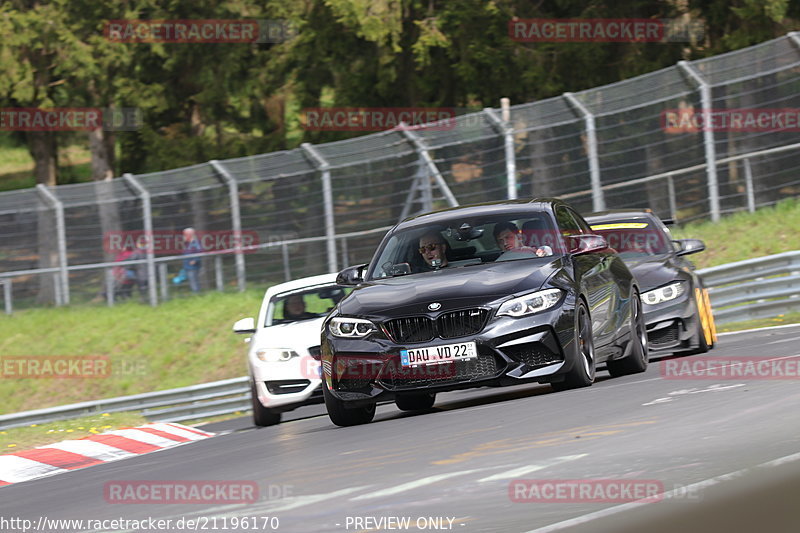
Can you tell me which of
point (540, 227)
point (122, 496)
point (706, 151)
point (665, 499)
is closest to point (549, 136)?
point (706, 151)

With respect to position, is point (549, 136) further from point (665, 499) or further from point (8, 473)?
point (665, 499)

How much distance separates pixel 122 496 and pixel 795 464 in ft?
12.1

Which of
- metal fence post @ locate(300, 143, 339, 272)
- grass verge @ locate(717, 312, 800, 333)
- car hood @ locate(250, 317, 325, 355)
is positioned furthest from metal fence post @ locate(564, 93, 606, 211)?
car hood @ locate(250, 317, 325, 355)

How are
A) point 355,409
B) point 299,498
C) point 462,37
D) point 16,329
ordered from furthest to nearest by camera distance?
point 462,37 → point 16,329 → point 355,409 → point 299,498

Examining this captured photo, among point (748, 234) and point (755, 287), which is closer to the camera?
point (755, 287)

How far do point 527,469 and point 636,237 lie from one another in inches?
342

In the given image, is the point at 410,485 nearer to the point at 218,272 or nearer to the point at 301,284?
the point at 301,284

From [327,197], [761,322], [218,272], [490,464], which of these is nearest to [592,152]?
[327,197]

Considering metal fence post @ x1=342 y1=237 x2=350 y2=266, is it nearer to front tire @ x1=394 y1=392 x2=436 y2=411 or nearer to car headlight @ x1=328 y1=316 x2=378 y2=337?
front tire @ x1=394 y1=392 x2=436 y2=411

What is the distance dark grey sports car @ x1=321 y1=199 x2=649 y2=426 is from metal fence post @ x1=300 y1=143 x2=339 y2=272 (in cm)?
1368

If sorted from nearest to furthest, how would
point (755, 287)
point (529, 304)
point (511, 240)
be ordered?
point (529, 304) < point (511, 240) < point (755, 287)

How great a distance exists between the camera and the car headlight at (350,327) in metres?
10.1

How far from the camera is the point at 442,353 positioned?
9898 millimetres

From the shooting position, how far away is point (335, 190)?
25.2m
